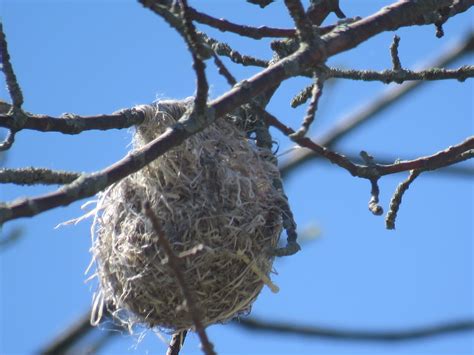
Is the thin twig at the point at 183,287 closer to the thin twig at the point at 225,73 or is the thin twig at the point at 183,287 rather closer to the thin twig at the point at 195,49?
the thin twig at the point at 195,49

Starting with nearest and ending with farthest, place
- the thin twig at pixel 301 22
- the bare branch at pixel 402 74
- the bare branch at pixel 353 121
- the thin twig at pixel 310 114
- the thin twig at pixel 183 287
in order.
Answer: the thin twig at pixel 183 287 → the thin twig at pixel 310 114 → the thin twig at pixel 301 22 → the bare branch at pixel 402 74 → the bare branch at pixel 353 121

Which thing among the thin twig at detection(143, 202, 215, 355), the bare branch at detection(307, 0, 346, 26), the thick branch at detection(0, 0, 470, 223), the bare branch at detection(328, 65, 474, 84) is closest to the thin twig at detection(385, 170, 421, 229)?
the bare branch at detection(328, 65, 474, 84)

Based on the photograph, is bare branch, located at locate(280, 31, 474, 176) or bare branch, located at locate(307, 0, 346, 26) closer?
bare branch, located at locate(307, 0, 346, 26)

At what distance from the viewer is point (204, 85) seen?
209cm

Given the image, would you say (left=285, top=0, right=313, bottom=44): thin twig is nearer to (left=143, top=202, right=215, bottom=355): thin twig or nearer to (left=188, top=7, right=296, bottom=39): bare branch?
(left=188, top=7, right=296, bottom=39): bare branch

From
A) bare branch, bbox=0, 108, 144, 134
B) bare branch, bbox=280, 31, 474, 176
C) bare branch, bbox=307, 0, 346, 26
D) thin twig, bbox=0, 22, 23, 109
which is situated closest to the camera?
thin twig, bbox=0, 22, 23, 109

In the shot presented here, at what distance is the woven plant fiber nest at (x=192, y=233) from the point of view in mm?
2740

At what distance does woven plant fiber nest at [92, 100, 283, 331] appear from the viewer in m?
2.74

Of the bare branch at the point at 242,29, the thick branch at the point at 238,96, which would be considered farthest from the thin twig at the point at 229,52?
the thick branch at the point at 238,96

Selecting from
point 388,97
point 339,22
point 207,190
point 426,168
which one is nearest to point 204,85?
point 339,22

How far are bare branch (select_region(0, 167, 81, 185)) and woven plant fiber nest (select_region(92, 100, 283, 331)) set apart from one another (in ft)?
1.73

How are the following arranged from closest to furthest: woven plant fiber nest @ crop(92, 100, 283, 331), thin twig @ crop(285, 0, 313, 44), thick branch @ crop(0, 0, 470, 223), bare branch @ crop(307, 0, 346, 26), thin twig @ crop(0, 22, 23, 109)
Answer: thick branch @ crop(0, 0, 470, 223), thin twig @ crop(285, 0, 313, 44), thin twig @ crop(0, 22, 23, 109), woven plant fiber nest @ crop(92, 100, 283, 331), bare branch @ crop(307, 0, 346, 26)

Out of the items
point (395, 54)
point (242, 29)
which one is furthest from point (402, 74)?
point (242, 29)

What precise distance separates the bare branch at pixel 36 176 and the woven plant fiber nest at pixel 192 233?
528 millimetres
